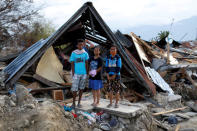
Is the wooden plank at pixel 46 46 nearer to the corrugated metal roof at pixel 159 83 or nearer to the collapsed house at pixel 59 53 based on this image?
the collapsed house at pixel 59 53

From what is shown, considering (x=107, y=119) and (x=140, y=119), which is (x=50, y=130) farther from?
(x=140, y=119)

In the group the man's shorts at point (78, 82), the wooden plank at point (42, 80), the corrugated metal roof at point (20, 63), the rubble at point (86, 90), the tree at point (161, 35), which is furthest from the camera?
the tree at point (161, 35)

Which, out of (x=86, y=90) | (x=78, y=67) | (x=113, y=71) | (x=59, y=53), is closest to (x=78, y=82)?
(x=78, y=67)

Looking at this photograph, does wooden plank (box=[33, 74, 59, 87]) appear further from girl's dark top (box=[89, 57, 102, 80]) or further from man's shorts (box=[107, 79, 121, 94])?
man's shorts (box=[107, 79, 121, 94])

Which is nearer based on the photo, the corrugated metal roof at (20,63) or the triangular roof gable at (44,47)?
the triangular roof gable at (44,47)

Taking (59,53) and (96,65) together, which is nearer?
(96,65)

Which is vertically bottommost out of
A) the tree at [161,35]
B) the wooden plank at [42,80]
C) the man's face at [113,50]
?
the wooden plank at [42,80]

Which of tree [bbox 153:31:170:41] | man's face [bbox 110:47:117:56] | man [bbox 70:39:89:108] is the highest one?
tree [bbox 153:31:170:41]

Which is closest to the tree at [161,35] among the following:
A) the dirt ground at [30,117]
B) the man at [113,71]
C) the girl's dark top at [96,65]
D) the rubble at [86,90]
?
the rubble at [86,90]

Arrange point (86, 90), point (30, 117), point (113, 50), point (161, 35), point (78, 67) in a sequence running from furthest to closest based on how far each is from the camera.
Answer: point (161, 35) < point (86, 90) < point (113, 50) < point (78, 67) < point (30, 117)

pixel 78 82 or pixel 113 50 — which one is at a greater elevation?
pixel 113 50

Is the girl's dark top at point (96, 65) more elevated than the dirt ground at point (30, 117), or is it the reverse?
the girl's dark top at point (96, 65)

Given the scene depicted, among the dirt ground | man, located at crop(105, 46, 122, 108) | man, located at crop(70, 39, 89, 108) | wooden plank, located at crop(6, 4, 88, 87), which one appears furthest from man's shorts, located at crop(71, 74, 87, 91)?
wooden plank, located at crop(6, 4, 88, 87)

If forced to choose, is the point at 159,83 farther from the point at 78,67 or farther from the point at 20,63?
the point at 20,63
